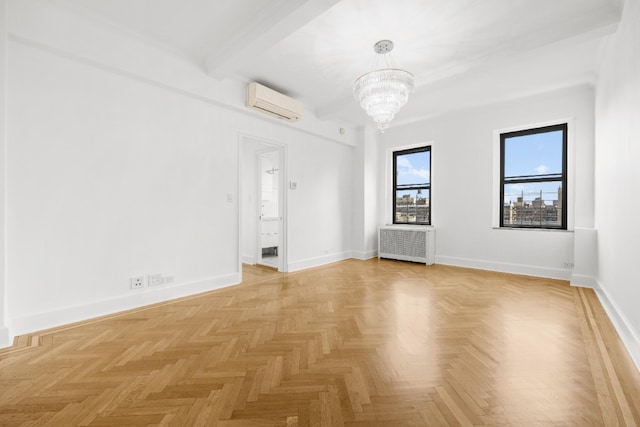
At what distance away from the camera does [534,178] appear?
14.9ft

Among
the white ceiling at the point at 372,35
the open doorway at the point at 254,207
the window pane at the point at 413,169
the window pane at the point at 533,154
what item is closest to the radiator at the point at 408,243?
the window pane at the point at 413,169

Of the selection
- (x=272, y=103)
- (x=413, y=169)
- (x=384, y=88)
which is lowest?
(x=413, y=169)

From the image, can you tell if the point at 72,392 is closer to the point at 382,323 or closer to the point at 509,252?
the point at 382,323

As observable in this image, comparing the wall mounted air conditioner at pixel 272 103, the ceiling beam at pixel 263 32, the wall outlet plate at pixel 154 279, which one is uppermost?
the ceiling beam at pixel 263 32

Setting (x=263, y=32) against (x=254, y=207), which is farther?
(x=254, y=207)

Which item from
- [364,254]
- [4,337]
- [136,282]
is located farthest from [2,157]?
[364,254]

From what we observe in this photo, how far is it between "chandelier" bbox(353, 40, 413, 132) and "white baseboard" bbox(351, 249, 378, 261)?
10.7 ft

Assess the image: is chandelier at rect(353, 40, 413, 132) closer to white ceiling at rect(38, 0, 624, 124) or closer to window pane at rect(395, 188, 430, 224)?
white ceiling at rect(38, 0, 624, 124)

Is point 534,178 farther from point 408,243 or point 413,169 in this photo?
point 408,243

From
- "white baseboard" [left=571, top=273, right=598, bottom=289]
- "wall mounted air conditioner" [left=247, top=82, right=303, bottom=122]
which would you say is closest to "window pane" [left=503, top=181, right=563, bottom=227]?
"white baseboard" [left=571, top=273, right=598, bottom=289]

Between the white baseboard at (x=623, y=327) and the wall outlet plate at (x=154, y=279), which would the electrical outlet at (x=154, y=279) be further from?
the white baseboard at (x=623, y=327)

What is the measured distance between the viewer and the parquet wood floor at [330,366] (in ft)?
4.70

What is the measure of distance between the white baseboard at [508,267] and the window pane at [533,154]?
4.88ft

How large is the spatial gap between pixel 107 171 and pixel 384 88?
294 cm
